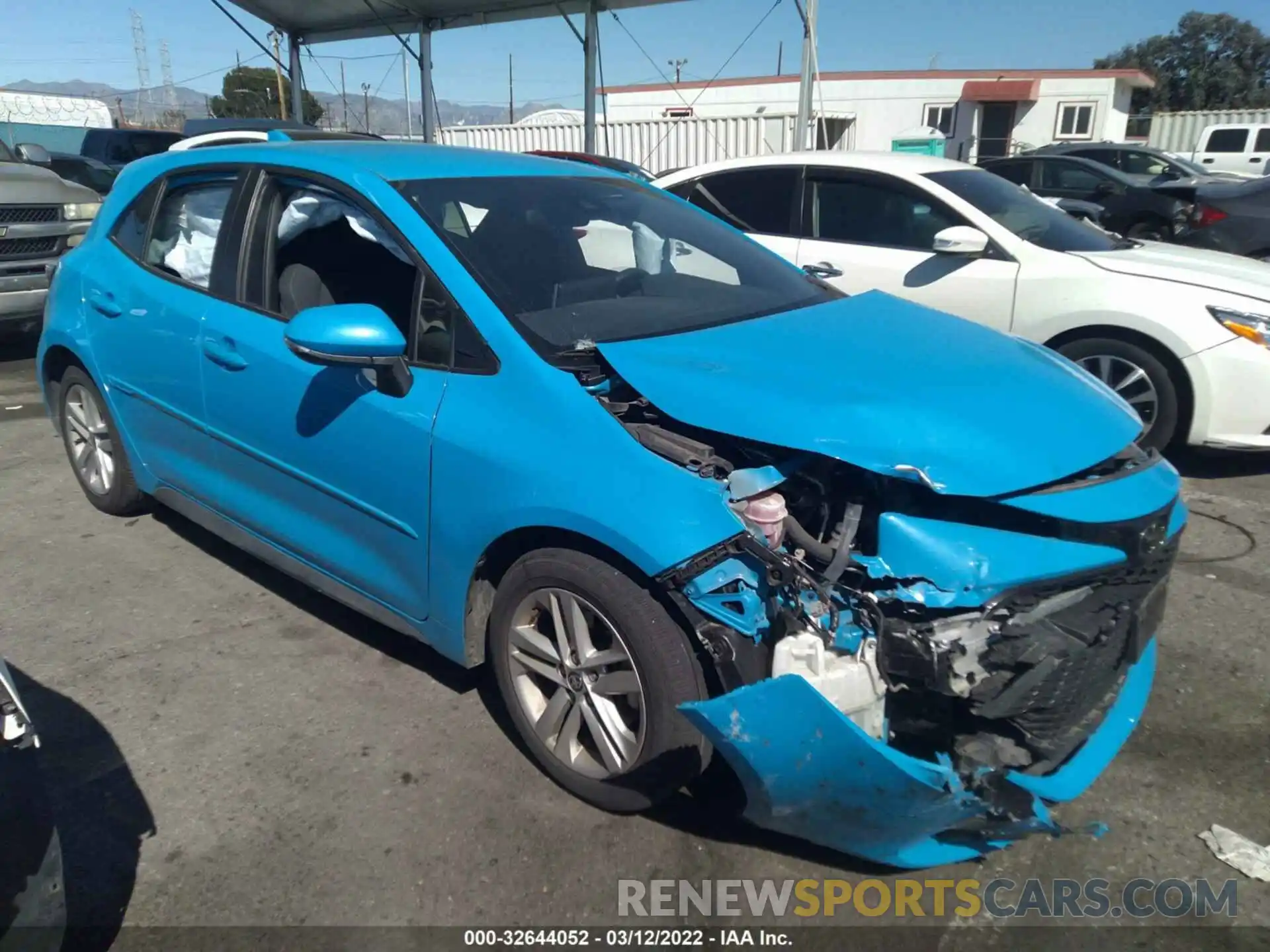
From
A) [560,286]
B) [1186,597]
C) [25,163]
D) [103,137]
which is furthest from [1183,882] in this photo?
[103,137]

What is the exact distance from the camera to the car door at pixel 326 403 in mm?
2837

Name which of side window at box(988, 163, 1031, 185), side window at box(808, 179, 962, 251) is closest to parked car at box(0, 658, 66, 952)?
side window at box(808, 179, 962, 251)

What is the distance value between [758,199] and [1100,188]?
9.17 m

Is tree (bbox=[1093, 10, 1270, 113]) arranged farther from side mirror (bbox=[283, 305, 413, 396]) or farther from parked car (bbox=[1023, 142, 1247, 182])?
side mirror (bbox=[283, 305, 413, 396])

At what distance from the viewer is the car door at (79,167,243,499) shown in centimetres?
361

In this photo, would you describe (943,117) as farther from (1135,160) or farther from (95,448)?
(95,448)

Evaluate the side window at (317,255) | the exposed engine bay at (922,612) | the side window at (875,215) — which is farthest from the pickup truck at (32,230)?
the exposed engine bay at (922,612)

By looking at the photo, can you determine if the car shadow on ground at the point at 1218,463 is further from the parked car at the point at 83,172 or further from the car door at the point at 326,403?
the parked car at the point at 83,172

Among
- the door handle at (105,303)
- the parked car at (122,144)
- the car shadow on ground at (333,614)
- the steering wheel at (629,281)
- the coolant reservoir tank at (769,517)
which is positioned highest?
the parked car at (122,144)

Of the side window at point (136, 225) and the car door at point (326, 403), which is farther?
the side window at point (136, 225)

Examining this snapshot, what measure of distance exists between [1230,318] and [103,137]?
1592 centimetres

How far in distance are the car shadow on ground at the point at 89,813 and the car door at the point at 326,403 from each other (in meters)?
0.83

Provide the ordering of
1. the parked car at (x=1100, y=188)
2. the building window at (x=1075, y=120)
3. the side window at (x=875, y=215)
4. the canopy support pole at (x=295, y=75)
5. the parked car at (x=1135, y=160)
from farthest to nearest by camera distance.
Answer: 1. the building window at (x=1075, y=120)
2. the canopy support pole at (x=295, y=75)
3. the parked car at (x=1135, y=160)
4. the parked car at (x=1100, y=188)
5. the side window at (x=875, y=215)

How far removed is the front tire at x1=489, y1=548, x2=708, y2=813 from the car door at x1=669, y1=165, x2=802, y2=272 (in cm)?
415
